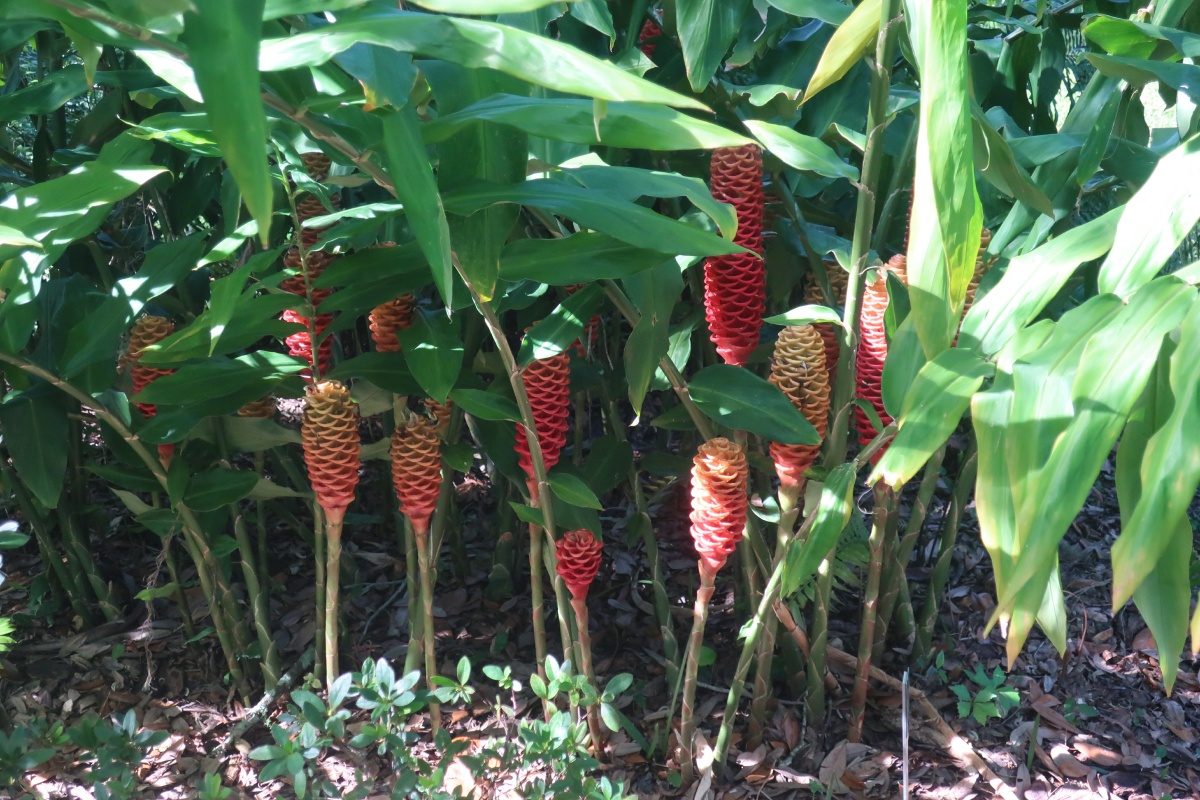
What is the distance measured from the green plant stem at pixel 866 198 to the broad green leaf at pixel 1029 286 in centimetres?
18

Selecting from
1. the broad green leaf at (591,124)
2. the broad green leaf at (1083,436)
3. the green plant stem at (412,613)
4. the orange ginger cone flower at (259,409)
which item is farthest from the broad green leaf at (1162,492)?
the orange ginger cone flower at (259,409)

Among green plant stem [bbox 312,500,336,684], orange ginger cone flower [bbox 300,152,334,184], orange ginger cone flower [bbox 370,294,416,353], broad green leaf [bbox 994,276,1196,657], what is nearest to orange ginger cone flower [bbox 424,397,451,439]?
orange ginger cone flower [bbox 370,294,416,353]

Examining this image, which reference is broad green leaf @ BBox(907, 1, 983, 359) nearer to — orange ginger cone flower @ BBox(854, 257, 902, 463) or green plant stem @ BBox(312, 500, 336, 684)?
orange ginger cone flower @ BBox(854, 257, 902, 463)

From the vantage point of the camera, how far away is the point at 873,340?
1094 mm

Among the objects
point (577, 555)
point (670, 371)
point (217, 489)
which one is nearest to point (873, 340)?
point (670, 371)

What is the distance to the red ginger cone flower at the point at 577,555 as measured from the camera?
120cm

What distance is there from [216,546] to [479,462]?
2.64 ft

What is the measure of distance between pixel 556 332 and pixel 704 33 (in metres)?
0.38

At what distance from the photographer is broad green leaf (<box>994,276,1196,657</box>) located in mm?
618

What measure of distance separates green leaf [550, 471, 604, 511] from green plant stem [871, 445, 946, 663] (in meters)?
0.54

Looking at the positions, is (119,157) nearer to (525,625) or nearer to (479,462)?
(525,625)

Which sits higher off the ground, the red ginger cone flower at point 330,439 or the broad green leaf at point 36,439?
the red ginger cone flower at point 330,439

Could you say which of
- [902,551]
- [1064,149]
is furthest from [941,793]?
[1064,149]

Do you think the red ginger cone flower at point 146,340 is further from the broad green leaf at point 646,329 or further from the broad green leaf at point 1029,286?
the broad green leaf at point 1029,286
